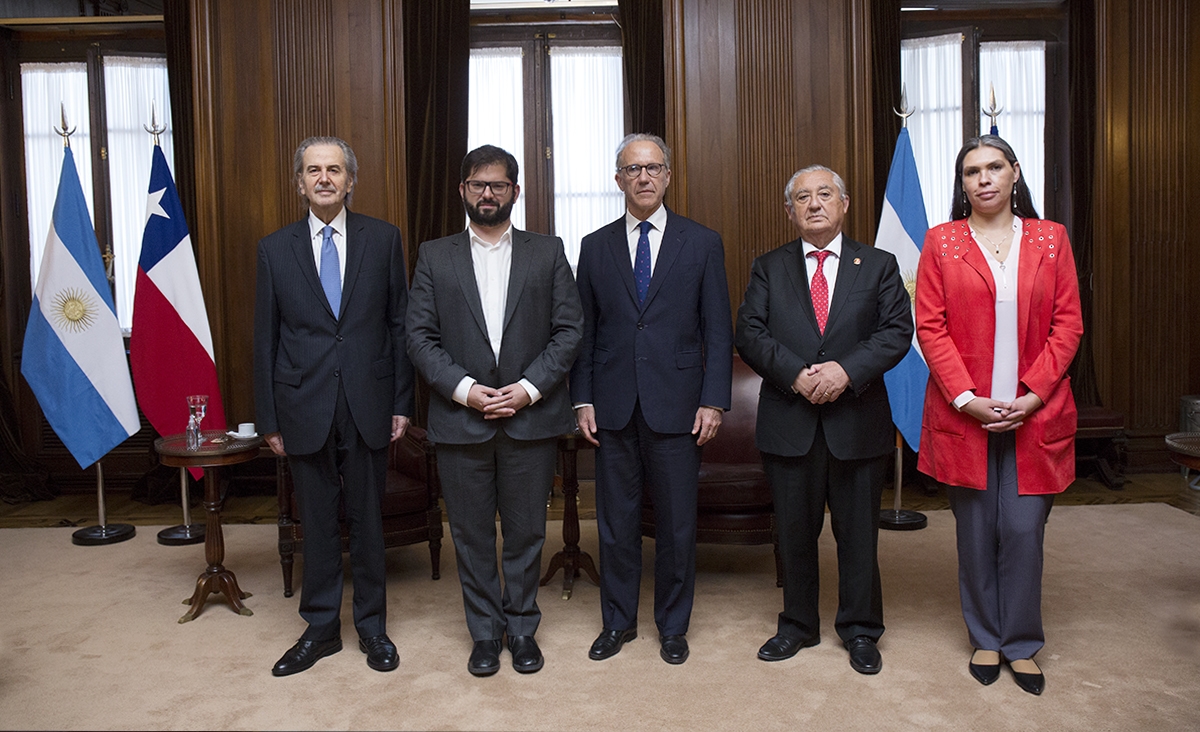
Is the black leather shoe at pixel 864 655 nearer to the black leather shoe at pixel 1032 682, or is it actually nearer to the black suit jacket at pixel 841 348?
the black leather shoe at pixel 1032 682

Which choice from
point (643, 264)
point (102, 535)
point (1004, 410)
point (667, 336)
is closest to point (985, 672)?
point (1004, 410)

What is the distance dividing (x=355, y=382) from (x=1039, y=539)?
231cm

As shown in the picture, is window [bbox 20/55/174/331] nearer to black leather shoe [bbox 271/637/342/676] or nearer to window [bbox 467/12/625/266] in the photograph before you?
window [bbox 467/12/625/266]

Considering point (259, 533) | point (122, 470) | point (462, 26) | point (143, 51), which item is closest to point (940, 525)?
point (259, 533)

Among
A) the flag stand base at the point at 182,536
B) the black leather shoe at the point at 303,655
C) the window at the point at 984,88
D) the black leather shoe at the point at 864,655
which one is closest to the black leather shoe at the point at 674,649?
the black leather shoe at the point at 864,655

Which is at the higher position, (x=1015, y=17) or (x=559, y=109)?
(x=1015, y=17)

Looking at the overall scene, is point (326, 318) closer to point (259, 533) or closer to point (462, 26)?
point (259, 533)

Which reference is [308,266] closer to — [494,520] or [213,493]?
[494,520]

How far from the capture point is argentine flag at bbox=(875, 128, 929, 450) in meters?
4.95

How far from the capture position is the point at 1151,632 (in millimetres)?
3365

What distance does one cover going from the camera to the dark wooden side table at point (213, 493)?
12.1ft

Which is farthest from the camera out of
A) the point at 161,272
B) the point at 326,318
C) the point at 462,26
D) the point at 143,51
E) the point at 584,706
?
the point at 143,51

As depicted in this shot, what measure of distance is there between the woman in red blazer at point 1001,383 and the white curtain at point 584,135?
11.8 feet

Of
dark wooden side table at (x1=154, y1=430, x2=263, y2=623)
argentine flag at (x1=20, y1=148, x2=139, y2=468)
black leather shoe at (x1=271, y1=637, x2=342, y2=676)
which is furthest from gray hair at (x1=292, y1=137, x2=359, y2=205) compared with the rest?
argentine flag at (x1=20, y1=148, x2=139, y2=468)
